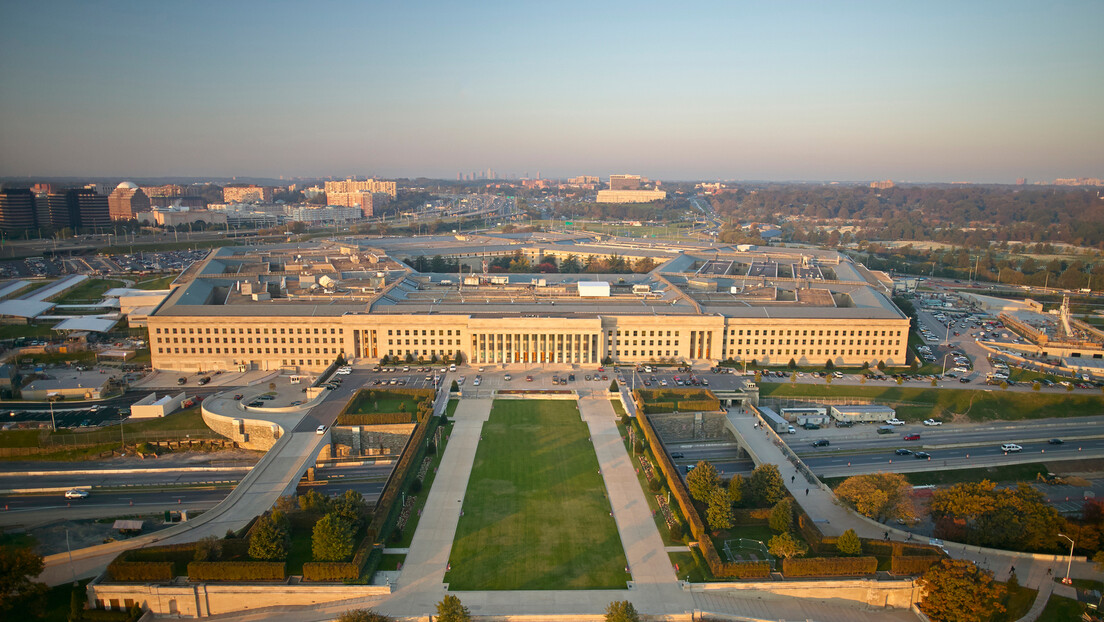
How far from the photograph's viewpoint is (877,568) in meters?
30.8

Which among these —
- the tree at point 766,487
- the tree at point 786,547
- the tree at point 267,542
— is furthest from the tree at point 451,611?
the tree at point 766,487

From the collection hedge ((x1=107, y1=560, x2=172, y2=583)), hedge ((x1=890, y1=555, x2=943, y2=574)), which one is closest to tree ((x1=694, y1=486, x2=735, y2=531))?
hedge ((x1=890, y1=555, x2=943, y2=574))

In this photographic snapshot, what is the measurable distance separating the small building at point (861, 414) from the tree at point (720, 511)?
22.3 metres

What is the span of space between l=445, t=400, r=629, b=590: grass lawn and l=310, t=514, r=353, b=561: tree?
16.0 ft

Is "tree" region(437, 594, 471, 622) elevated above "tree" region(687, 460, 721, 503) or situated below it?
below

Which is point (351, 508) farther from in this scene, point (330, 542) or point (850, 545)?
point (850, 545)

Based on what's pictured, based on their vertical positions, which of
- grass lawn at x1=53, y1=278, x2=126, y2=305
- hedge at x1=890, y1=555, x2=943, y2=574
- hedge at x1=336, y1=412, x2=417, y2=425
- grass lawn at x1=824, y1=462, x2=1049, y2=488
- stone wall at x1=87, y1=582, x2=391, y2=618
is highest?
grass lawn at x1=53, y1=278, x2=126, y2=305

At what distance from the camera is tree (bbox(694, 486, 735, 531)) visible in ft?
110

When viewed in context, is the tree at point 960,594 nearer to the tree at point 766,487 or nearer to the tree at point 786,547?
the tree at point 786,547

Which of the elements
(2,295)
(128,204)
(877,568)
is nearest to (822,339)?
(877,568)

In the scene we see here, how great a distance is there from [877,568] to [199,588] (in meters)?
30.2

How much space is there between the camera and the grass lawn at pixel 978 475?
43.5 m

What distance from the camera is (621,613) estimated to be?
1027 inches

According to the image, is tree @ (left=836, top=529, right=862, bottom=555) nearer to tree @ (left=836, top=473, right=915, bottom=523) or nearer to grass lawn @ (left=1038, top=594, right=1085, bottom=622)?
tree @ (left=836, top=473, right=915, bottom=523)
